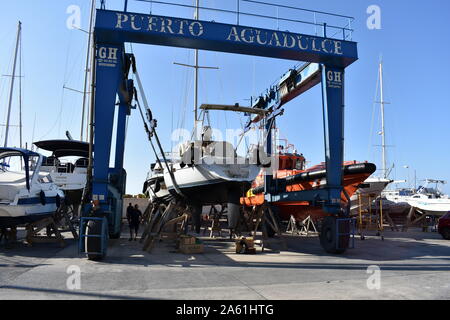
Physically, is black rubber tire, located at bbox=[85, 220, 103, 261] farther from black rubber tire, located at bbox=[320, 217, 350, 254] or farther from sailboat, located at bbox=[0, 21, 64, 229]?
black rubber tire, located at bbox=[320, 217, 350, 254]

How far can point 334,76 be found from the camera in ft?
37.3

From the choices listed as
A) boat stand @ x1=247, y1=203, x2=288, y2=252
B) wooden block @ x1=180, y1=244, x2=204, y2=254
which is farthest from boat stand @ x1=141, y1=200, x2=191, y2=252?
boat stand @ x1=247, y1=203, x2=288, y2=252

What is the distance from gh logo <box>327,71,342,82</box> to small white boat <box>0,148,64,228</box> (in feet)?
31.7

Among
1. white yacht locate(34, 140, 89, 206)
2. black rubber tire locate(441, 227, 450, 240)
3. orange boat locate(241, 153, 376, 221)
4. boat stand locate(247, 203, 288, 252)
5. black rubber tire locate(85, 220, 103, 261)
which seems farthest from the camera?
white yacht locate(34, 140, 89, 206)

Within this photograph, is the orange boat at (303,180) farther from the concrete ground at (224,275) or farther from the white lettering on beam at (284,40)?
the white lettering on beam at (284,40)

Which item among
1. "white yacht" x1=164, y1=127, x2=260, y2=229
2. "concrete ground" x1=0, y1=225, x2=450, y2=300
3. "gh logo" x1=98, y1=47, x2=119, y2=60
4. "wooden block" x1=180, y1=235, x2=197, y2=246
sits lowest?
"concrete ground" x1=0, y1=225, x2=450, y2=300

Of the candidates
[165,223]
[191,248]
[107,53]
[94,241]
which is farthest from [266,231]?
[107,53]

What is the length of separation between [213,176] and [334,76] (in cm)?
510

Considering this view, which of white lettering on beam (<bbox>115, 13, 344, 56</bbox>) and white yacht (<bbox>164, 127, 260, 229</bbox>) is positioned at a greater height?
white lettering on beam (<bbox>115, 13, 344, 56</bbox>)

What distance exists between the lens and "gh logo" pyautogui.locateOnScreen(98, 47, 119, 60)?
972 centimetres

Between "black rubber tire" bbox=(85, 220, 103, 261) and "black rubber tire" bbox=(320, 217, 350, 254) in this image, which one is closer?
"black rubber tire" bbox=(85, 220, 103, 261)

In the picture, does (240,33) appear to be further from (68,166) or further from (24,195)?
(68,166)

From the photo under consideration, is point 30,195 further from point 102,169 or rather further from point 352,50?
point 352,50

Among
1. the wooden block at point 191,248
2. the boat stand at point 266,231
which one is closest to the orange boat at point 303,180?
the boat stand at point 266,231
